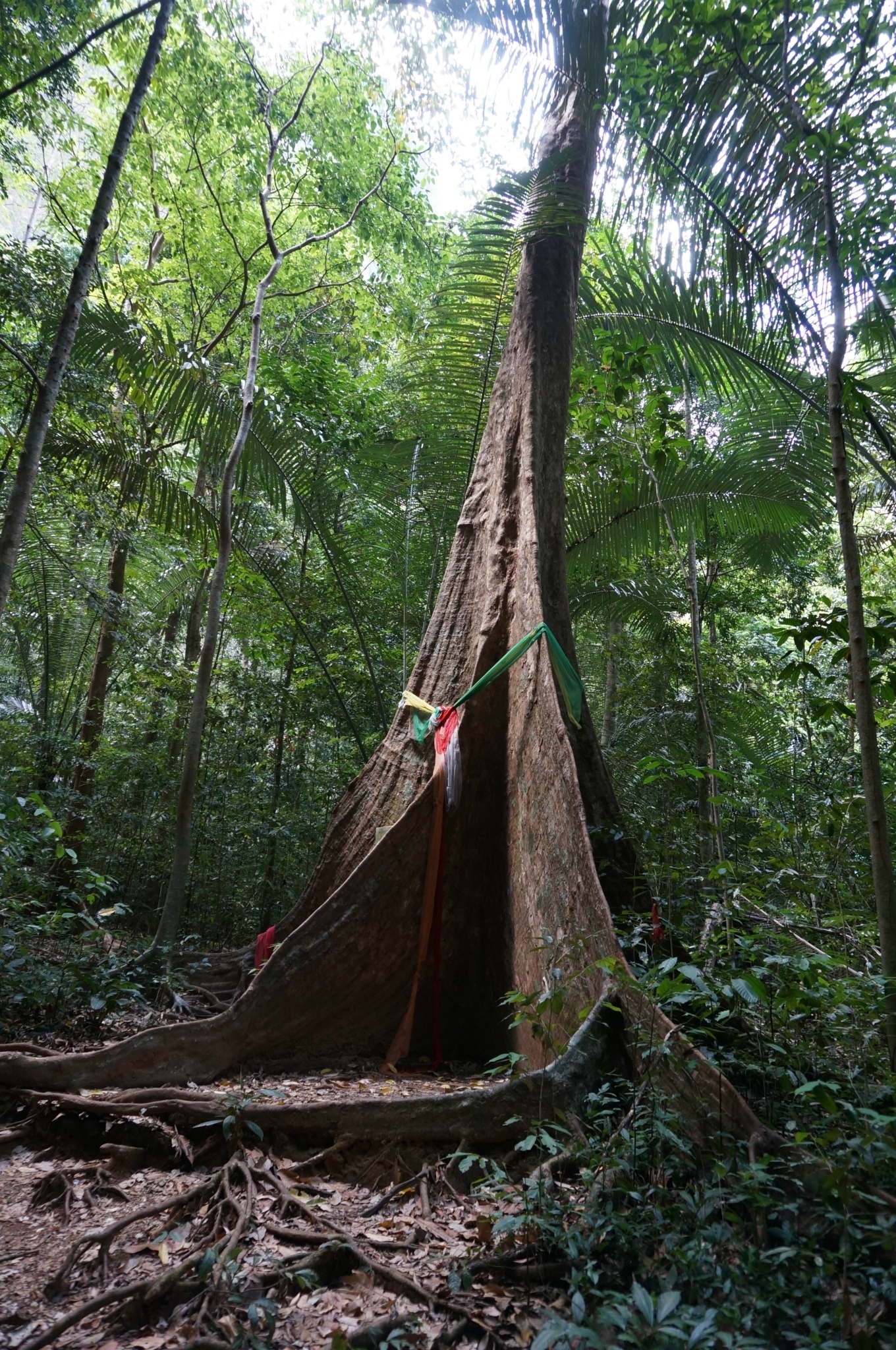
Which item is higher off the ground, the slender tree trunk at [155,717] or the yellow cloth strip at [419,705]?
the slender tree trunk at [155,717]

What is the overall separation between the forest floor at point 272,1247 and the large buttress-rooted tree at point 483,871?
24cm

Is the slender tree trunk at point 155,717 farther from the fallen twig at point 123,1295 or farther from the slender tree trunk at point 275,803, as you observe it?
the fallen twig at point 123,1295

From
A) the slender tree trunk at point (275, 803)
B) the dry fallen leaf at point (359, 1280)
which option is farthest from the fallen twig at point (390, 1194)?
the slender tree trunk at point (275, 803)

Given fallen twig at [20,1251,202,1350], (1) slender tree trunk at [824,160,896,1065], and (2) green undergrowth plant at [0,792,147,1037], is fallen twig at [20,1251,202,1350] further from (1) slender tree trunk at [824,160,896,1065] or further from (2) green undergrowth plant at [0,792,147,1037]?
(2) green undergrowth plant at [0,792,147,1037]

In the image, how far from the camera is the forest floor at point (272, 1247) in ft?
5.32

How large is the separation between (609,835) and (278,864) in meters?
4.90

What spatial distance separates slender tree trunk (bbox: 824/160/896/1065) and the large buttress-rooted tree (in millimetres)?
678

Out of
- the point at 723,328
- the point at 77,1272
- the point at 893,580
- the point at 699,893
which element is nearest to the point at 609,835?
the point at 699,893

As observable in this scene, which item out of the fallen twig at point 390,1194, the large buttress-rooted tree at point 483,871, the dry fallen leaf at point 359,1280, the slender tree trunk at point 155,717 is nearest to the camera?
the dry fallen leaf at point 359,1280

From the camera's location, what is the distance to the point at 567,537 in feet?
21.3

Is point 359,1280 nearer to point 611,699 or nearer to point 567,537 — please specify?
point 567,537

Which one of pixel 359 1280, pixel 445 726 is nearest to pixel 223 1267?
pixel 359 1280

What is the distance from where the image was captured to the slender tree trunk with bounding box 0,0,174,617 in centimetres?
320

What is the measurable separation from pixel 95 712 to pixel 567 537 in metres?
5.02
